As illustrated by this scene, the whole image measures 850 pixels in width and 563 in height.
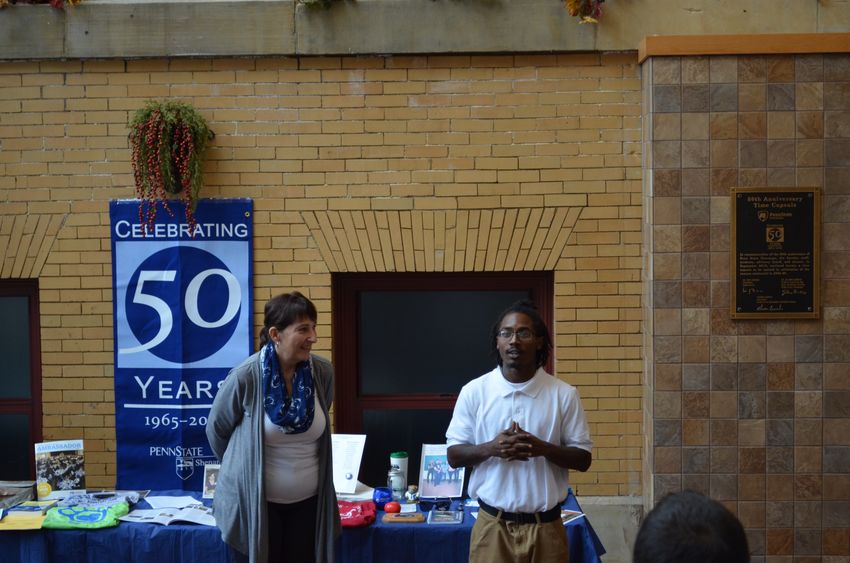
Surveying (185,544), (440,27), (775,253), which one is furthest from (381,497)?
(440,27)

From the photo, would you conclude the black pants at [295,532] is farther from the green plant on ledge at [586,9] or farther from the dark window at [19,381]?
the green plant on ledge at [586,9]

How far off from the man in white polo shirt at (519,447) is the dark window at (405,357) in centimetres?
208

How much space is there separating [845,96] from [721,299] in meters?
1.50

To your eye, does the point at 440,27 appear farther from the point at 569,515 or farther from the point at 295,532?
the point at 295,532

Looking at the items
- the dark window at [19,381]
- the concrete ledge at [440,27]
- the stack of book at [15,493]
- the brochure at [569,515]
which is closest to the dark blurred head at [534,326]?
the brochure at [569,515]

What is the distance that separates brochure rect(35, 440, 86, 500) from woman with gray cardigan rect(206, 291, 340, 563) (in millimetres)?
1475

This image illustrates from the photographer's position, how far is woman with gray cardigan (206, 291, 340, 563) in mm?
4895

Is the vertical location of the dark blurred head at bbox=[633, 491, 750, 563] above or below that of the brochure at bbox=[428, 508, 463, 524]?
above

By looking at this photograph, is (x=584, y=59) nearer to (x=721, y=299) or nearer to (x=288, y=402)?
(x=721, y=299)

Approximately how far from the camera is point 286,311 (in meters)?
4.91

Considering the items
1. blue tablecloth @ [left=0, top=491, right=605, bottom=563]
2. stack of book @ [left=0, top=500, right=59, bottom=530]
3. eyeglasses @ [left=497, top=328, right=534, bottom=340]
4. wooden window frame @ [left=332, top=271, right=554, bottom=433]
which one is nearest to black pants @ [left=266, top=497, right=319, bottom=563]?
blue tablecloth @ [left=0, top=491, right=605, bottom=563]

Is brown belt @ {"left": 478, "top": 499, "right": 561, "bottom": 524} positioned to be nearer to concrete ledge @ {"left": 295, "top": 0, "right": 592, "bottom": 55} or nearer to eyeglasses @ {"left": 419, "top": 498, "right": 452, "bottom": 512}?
eyeglasses @ {"left": 419, "top": 498, "right": 452, "bottom": 512}

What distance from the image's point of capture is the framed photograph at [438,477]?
593cm

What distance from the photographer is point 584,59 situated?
6.59 metres
